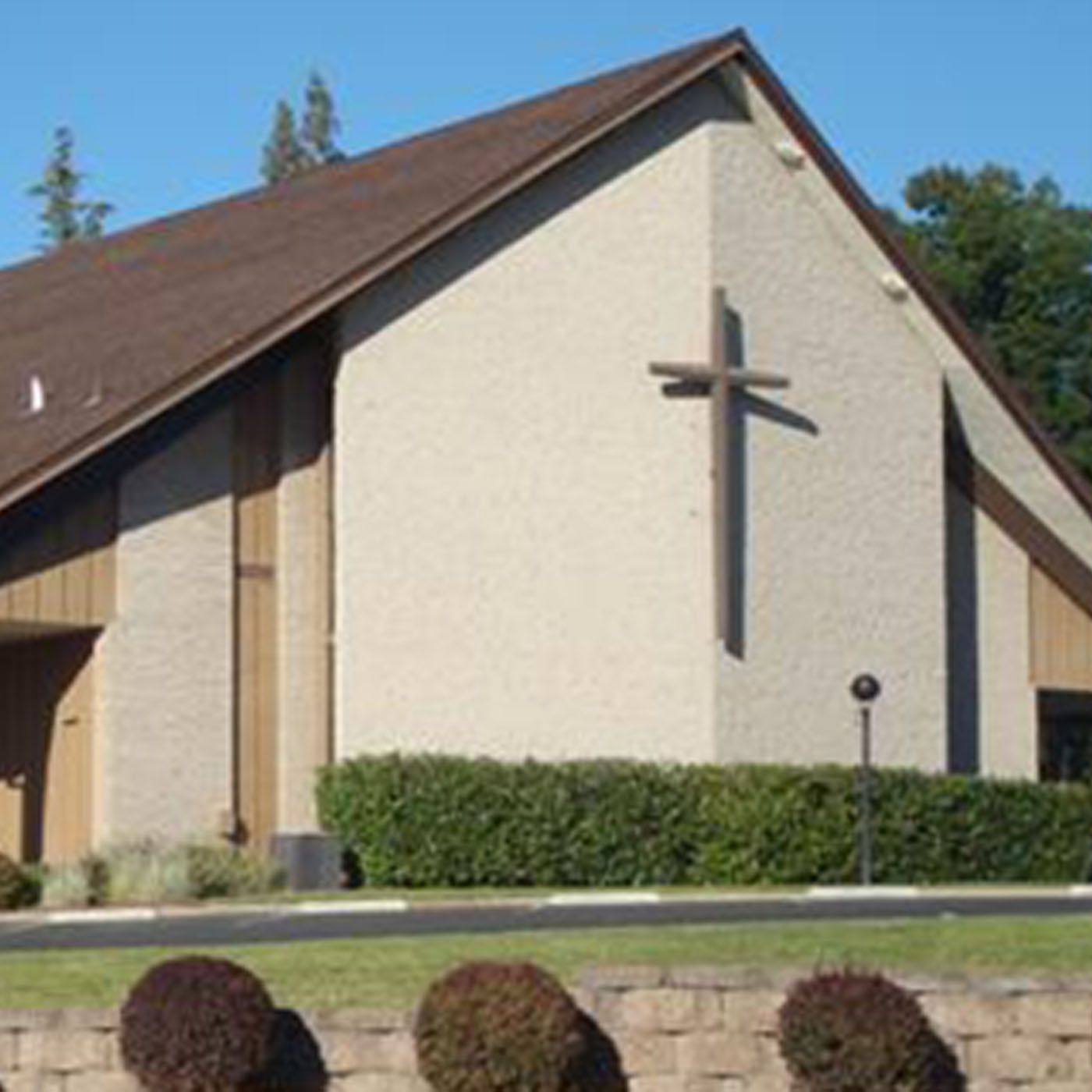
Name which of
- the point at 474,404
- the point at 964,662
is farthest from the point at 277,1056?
A: the point at 964,662

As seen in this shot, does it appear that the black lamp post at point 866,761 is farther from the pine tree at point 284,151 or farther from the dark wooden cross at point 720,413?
the pine tree at point 284,151

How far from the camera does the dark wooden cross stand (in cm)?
3475

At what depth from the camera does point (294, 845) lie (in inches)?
1229

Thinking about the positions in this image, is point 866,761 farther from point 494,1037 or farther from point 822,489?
point 494,1037

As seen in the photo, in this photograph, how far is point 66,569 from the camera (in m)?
30.9

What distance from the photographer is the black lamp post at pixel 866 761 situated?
3338cm

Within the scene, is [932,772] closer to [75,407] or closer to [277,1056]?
[75,407]

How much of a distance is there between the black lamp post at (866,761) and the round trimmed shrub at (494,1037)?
16705 millimetres

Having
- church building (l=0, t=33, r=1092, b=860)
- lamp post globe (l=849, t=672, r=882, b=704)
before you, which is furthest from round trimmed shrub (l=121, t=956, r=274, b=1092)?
lamp post globe (l=849, t=672, r=882, b=704)

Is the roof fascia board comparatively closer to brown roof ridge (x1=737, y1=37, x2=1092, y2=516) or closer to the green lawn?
brown roof ridge (x1=737, y1=37, x2=1092, y2=516)

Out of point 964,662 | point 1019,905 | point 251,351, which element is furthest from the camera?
point 964,662

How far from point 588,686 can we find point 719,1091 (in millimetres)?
17649

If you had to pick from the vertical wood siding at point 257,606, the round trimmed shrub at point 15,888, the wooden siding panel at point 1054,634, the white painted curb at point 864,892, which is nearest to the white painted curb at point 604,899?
the white painted curb at point 864,892

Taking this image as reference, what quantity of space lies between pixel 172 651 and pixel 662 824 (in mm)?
5412
